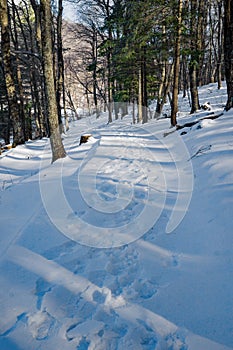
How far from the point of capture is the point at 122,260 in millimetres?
3012

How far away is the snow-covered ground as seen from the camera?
2.10m

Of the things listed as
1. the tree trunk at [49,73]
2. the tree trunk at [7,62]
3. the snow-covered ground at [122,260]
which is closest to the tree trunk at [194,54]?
the tree trunk at [49,73]

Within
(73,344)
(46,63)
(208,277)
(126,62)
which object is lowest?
(73,344)

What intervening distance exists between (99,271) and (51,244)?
38.1 inches

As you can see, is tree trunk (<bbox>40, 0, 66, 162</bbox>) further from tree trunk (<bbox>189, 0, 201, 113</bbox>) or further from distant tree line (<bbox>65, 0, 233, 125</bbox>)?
tree trunk (<bbox>189, 0, 201, 113</bbox>)

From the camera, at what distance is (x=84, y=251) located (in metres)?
3.22

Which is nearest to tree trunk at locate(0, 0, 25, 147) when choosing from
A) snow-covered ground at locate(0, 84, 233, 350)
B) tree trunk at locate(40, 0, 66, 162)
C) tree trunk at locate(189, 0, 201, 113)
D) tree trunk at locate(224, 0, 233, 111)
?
tree trunk at locate(40, 0, 66, 162)

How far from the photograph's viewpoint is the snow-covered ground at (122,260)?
2.10 metres

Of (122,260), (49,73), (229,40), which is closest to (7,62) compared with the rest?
(49,73)

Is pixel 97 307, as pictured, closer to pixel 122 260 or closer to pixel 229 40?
pixel 122 260

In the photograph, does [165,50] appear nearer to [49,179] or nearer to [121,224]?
[49,179]

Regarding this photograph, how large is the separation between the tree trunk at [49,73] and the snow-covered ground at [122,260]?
9.31 ft

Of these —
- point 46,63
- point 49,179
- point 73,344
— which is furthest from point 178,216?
point 46,63

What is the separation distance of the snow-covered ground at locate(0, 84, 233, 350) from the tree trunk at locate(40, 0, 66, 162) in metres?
2.84
